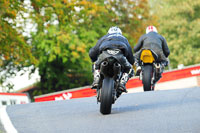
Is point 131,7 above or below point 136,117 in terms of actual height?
above

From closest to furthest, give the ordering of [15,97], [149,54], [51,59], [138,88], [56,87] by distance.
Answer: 1. [149,54]
2. [15,97]
3. [138,88]
4. [51,59]
5. [56,87]

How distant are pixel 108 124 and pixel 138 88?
65.7ft

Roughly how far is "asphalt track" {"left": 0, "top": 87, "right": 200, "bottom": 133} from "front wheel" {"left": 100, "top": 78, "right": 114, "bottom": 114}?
0.14 meters

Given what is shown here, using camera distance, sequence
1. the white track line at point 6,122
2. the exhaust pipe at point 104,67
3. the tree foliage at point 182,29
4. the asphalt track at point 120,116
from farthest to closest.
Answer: the tree foliage at point 182,29
the exhaust pipe at point 104,67
the white track line at point 6,122
the asphalt track at point 120,116

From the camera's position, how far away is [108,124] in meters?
8.03

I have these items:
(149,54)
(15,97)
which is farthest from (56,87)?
(149,54)

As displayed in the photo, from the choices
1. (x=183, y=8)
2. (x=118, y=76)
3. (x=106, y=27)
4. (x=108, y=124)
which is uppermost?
(x=183, y=8)

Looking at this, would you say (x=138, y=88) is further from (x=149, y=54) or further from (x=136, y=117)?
(x=136, y=117)

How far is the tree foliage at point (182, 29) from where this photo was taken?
2255 inches

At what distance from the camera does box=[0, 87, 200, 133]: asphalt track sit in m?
7.61

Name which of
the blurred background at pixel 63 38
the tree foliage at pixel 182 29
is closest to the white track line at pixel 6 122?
the blurred background at pixel 63 38

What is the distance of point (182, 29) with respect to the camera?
191 feet

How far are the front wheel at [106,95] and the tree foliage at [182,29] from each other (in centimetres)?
4796

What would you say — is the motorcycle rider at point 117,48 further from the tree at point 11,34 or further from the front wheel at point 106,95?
the tree at point 11,34
